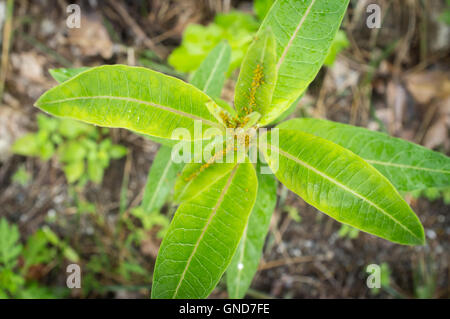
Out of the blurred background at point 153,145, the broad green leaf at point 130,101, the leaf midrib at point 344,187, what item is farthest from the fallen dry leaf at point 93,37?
the leaf midrib at point 344,187

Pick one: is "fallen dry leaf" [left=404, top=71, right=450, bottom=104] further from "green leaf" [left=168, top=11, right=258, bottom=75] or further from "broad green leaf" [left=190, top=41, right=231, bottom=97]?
"broad green leaf" [left=190, top=41, right=231, bottom=97]

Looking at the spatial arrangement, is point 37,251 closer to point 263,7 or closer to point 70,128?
point 70,128

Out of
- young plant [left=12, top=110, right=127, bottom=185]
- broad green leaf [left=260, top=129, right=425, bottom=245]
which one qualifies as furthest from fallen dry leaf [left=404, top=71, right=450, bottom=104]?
young plant [left=12, top=110, right=127, bottom=185]

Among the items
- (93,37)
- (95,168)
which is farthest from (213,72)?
(93,37)

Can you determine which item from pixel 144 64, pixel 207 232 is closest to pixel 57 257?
pixel 144 64
